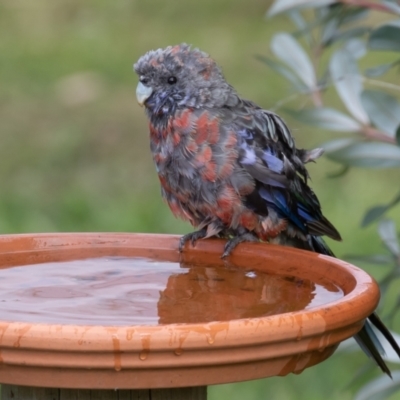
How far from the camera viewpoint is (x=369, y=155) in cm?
313

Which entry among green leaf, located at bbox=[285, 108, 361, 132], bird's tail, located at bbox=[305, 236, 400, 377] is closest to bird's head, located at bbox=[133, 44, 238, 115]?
green leaf, located at bbox=[285, 108, 361, 132]

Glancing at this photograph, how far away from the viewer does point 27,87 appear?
9188 millimetres

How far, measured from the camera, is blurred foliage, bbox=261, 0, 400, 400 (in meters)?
3.02

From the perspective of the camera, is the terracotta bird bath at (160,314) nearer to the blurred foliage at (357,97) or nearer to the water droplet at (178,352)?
the water droplet at (178,352)

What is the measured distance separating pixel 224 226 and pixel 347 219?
10.6 feet

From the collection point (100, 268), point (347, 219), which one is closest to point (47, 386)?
point (100, 268)

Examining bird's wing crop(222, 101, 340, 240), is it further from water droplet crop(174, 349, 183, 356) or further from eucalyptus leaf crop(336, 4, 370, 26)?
water droplet crop(174, 349, 183, 356)

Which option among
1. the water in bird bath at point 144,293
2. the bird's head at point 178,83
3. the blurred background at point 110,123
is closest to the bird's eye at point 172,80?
the bird's head at point 178,83

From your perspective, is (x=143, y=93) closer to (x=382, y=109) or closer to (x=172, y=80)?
(x=172, y=80)

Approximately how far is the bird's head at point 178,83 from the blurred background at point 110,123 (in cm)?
177

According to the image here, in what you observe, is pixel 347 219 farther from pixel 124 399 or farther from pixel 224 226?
pixel 124 399

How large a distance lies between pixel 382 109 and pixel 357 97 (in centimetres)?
35

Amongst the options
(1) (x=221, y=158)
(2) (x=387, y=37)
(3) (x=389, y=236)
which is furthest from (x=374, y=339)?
(2) (x=387, y=37)

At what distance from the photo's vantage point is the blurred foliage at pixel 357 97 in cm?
302
